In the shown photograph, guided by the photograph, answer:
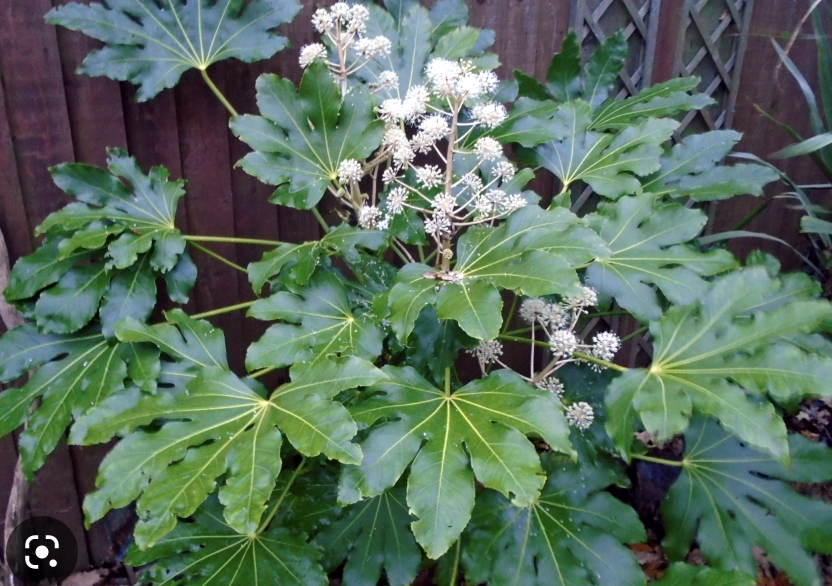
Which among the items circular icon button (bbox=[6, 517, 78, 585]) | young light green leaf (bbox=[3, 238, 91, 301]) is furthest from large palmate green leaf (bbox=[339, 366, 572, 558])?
circular icon button (bbox=[6, 517, 78, 585])

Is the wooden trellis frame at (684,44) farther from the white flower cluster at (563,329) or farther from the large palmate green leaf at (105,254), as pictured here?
the large palmate green leaf at (105,254)

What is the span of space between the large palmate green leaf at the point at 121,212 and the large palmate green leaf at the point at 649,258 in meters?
1.03

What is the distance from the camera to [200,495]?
968 mm

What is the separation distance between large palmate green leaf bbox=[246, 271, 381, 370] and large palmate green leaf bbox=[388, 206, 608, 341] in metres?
0.17

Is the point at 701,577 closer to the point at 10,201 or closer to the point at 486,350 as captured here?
the point at 486,350

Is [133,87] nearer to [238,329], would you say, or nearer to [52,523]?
[238,329]

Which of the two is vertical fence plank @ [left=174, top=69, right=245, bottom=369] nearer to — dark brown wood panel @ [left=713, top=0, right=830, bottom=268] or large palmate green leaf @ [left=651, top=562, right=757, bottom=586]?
large palmate green leaf @ [left=651, top=562, right=757, bottom=586]

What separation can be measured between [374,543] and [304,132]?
1.02 metres

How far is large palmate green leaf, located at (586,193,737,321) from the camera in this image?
4.46ft

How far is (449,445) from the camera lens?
106 cm

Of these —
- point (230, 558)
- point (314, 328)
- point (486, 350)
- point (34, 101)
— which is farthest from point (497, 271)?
point (34, 101)

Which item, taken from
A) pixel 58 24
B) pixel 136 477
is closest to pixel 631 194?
pixel 136 477

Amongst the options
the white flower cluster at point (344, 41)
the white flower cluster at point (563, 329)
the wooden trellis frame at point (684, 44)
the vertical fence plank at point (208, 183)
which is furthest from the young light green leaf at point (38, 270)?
the wooden trellis frame at point (684, 44)

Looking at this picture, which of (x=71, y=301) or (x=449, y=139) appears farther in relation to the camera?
(x=71, y=301)
